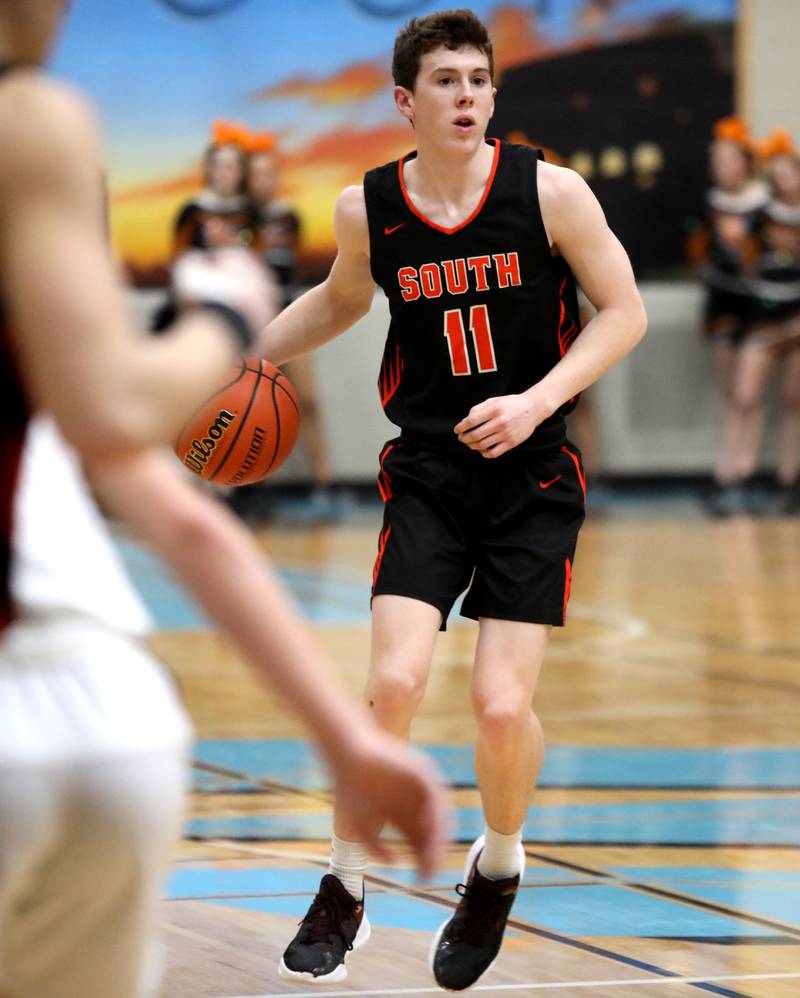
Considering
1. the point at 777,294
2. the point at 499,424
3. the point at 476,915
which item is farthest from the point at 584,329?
the point at 777,294

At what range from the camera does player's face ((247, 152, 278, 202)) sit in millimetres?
10992

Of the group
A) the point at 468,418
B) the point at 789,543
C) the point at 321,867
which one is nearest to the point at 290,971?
the point at 321,867

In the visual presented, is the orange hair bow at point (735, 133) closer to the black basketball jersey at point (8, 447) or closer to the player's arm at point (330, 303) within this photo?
the player's arm at point (330, 303)

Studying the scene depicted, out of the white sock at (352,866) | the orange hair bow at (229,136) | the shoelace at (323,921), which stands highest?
the white sock at (352,866)

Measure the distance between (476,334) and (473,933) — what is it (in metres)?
1.15

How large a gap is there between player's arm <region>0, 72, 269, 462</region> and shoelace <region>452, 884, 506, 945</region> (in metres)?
2.03

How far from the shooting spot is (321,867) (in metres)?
4.03

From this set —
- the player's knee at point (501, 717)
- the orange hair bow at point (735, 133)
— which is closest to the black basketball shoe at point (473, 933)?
the player's knee at point (501, 717)

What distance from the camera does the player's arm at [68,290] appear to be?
1.41 m

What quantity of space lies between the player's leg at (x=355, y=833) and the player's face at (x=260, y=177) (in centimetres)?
790

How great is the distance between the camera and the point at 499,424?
326 centimetres

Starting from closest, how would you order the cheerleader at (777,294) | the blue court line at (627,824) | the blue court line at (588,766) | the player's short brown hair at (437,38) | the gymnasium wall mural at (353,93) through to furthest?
1. the player's short brown hair at (437,38)
2. the blue court line at (627,824)
3. the blue court line at (588,766)
4. the cheerleader at (777,294)
5. the gymnasium wall mural at (353,93)

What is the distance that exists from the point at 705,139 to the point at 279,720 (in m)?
7.78

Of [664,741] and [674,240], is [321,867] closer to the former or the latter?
[664,741]
